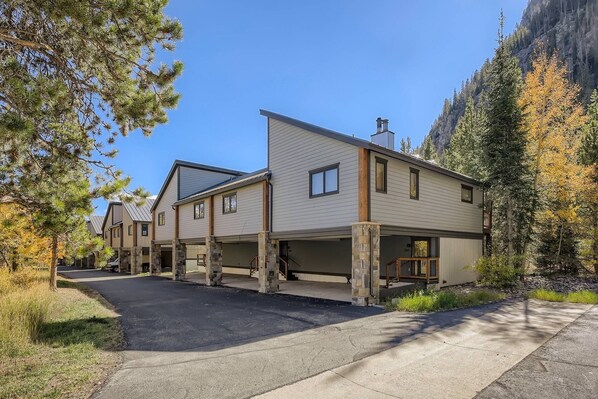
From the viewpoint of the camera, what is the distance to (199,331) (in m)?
8.74

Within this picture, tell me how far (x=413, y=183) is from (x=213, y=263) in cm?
1229

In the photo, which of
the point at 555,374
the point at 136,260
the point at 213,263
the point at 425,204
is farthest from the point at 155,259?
the point at 555,374

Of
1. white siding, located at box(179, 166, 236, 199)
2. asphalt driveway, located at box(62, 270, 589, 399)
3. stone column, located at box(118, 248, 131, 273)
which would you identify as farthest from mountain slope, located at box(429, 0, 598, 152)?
asphalt driveway, located at box(62, 270, 589, 399)

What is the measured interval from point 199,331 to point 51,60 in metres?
6.52

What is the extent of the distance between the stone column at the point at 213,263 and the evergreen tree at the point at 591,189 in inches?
759

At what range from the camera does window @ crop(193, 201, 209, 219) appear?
74.5 feet

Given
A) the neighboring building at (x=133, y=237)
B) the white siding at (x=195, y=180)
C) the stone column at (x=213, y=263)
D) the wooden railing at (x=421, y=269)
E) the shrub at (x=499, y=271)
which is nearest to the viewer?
the wooden railing at (x=421, y=269)

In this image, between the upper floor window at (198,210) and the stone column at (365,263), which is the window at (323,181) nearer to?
the stone column at (365,263)

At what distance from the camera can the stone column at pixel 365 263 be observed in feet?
39.0

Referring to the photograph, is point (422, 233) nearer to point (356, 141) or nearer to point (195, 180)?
point (356, 141)

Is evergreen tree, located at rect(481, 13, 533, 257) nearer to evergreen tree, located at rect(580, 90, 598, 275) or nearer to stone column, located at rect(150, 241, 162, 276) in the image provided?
evergreen tree, located at rect(580, 90, 598, 275)

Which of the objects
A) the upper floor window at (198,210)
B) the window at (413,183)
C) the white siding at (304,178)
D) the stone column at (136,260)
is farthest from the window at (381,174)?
the stone column at (136,260)

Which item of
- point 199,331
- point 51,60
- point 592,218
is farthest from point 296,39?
point 592,218

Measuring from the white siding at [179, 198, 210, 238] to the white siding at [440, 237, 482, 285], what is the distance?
13321 millimetres
